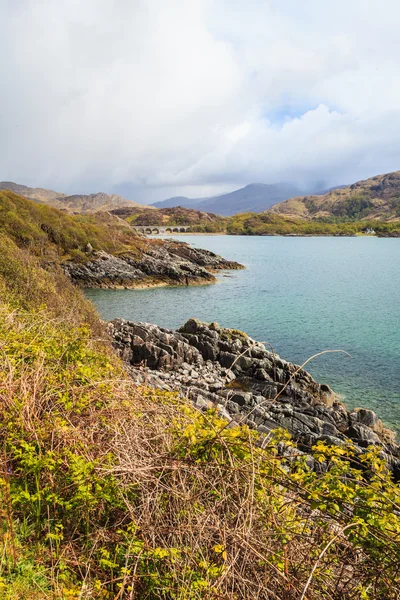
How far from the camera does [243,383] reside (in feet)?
71.4

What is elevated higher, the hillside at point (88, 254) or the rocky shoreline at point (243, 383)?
the hillside at point (88, 254)

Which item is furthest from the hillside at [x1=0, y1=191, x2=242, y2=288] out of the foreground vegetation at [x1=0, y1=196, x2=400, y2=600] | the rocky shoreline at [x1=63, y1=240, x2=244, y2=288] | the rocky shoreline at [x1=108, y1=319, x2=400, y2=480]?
the foreground vegetation at [x1=0, y1=196, x2=400, y2=600]

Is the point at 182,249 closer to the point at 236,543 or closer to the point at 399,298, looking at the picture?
the point at 399,298

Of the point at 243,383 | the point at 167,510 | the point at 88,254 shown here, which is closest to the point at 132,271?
the point at 88,254

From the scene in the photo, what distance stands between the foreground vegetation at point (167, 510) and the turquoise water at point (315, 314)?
15543 millimetres

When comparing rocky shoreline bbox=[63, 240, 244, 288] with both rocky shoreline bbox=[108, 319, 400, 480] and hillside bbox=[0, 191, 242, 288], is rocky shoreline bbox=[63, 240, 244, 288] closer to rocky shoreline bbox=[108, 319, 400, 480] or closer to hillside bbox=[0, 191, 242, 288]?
hillside bbox=[0, 191, 242, 288]

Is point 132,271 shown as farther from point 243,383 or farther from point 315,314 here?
point 243,383

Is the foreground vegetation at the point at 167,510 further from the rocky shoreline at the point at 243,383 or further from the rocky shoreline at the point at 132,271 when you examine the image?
the rocky shoreline at the point at 132,271

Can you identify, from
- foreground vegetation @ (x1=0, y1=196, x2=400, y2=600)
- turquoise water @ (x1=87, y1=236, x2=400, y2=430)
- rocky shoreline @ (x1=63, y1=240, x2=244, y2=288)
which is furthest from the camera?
rocky shoreline @ (x1=63, y1=240, x2=244, y2=288)

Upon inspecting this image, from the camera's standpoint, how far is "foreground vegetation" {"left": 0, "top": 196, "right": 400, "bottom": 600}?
390 cm

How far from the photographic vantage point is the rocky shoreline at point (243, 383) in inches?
599

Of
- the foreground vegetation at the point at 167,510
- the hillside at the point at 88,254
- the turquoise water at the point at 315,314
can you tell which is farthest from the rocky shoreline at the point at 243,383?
the hillside at the point at 88,254

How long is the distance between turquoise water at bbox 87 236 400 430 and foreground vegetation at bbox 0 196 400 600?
1554 cm

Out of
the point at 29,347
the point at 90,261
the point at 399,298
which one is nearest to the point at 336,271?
the point at 399,298
